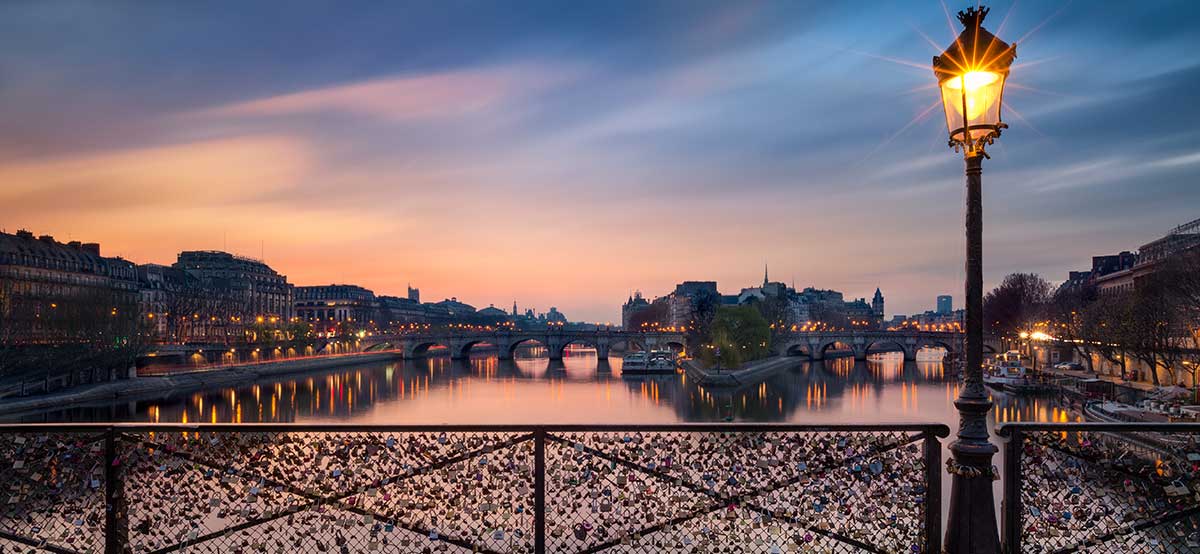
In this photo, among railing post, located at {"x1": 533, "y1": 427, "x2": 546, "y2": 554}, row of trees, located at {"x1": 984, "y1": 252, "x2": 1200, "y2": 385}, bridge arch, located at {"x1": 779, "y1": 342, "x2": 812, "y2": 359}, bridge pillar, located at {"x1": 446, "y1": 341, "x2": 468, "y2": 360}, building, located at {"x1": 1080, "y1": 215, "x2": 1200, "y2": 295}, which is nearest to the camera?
railing post, located at {"x1": 533, "y1": 427, "x2": 546, "y2": 554}

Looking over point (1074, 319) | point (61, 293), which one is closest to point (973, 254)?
point (1074, 319)

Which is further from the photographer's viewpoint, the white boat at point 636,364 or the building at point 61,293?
the white boat at point 636,364

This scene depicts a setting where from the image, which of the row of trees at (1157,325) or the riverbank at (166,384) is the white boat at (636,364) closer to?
the riverbank at (166,384)

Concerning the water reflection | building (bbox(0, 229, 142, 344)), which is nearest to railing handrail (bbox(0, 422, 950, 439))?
the water reflection

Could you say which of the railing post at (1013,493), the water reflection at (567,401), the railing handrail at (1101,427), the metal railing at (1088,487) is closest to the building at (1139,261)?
the water reflection at (567,401)

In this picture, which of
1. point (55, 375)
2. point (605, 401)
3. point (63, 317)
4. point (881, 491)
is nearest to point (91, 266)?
point (63, 317)

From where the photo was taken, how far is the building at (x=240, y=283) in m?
120

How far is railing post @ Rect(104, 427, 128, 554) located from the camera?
594 cm

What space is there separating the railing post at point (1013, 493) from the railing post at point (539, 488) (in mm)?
3419

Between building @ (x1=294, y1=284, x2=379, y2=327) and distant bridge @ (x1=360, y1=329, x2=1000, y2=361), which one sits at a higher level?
building @ (x1=294, y1=284, x2=379, y2=327)

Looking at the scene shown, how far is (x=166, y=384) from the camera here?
186 ft

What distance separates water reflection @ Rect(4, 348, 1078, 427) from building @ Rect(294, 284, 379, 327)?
105 meters

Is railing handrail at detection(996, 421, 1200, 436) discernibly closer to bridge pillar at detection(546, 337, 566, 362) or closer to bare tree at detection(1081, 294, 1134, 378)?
bare tree at detection(1081, 294, 1134, 378)

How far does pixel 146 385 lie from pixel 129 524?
56.9 meters
